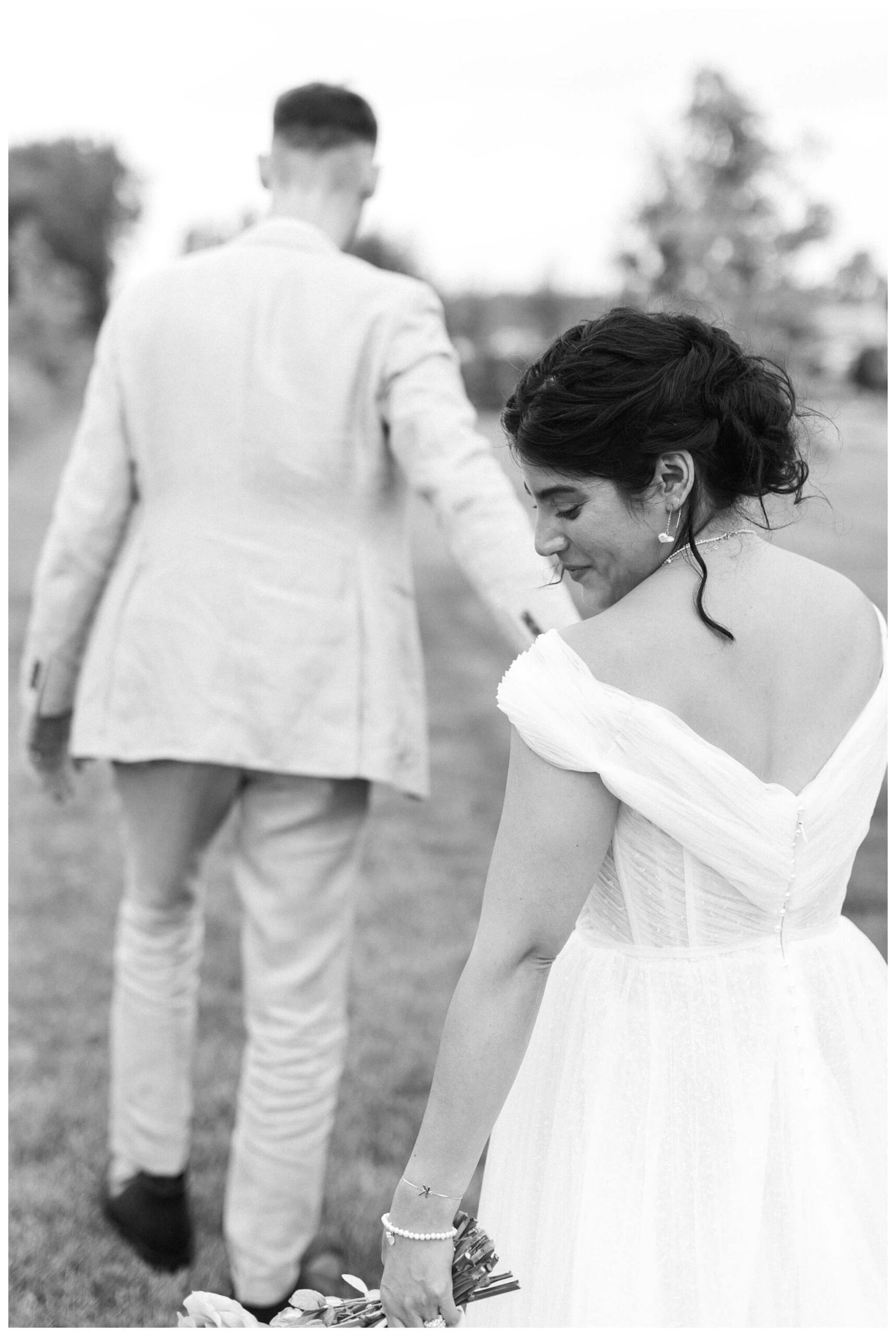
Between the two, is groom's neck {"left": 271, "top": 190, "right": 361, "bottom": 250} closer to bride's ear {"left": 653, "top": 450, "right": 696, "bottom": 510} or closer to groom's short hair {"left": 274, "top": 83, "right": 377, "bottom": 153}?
groom's short hair {"left": 274, "top": 83, "right": 377, "bottom": 153}

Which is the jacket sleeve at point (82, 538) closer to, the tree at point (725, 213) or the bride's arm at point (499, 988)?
the bride's arm at point (499, 988)

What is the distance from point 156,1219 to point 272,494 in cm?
161

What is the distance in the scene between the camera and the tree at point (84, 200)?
45.7 meters

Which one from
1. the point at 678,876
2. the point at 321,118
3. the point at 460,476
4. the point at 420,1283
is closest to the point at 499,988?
the point at 678,876

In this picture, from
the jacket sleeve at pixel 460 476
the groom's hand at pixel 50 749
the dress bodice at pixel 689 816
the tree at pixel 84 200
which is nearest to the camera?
the dress bodice at pixel 689 816

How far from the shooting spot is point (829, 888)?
171 centimetres

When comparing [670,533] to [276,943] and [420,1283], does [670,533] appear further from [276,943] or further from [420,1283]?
[276,943]

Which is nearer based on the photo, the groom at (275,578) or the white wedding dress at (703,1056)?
the white wedding dress at (703,1056)

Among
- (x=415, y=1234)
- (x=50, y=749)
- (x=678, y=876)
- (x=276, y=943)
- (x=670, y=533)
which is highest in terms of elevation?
(x=670, y=533)

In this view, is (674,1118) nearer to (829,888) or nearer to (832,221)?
(829,888)

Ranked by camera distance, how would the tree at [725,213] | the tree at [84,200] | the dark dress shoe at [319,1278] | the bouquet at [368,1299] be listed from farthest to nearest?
1. the tree at [84,200]
2. the tree at [725,213]
3. the dark dress shoe at [319,1278]
4. the bouquet at [368,1299]

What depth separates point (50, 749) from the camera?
3.05 m

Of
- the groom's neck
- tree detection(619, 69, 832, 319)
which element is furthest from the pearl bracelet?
tree detection(619, 69, 832, 319)

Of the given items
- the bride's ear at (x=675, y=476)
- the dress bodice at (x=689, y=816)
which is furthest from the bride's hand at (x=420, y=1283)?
the bride's ear at (x=675, y=476)
